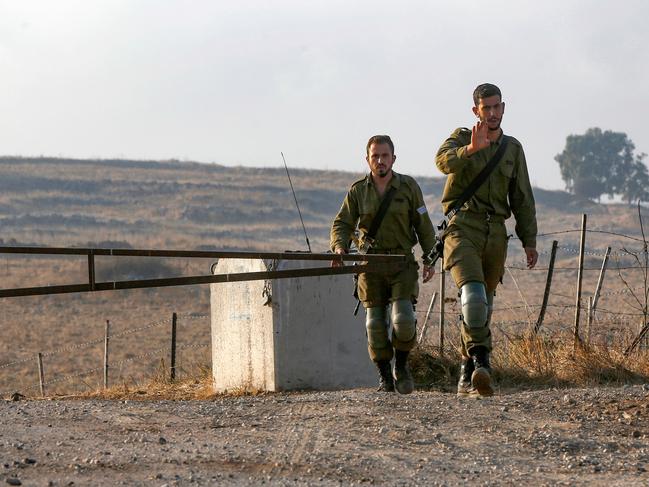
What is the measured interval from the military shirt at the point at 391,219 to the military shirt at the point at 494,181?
0.28 m

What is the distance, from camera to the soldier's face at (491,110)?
26.8 feet

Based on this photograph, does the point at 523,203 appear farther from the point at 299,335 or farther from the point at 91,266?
the point at 299,335

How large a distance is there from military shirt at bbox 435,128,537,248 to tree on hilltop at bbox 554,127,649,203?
9288cm

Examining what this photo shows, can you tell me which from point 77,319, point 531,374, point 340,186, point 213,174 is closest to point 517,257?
point 77,319

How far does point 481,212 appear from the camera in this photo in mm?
8281

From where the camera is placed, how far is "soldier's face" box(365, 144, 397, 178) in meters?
8.62

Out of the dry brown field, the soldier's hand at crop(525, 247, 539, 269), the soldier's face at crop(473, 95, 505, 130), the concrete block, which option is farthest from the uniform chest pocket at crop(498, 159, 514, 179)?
the concrete block

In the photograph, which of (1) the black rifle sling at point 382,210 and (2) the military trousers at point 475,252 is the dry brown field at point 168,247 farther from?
(1) the black rifle sling at point 382,210

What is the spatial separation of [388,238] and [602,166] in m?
97.7

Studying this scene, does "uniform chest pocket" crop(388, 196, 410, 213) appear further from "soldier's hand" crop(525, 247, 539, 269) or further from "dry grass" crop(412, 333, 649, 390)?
"dry grass" crop(412, 333, 649, 390)

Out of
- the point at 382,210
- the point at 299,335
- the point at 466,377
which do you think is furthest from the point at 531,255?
the point at 299,335

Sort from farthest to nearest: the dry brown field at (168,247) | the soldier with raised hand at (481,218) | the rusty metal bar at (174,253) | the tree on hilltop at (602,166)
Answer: the tree on hilltop at (602,166)
the dry brown field at (168,247)
the soldier with raised hand at (481,218)
the rusty metal bar at (174,253)

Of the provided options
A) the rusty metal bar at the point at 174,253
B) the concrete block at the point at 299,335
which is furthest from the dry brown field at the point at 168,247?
the rusty metal bar at the point at 174,253

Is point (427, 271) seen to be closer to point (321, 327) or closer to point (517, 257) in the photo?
point (321, 327)
